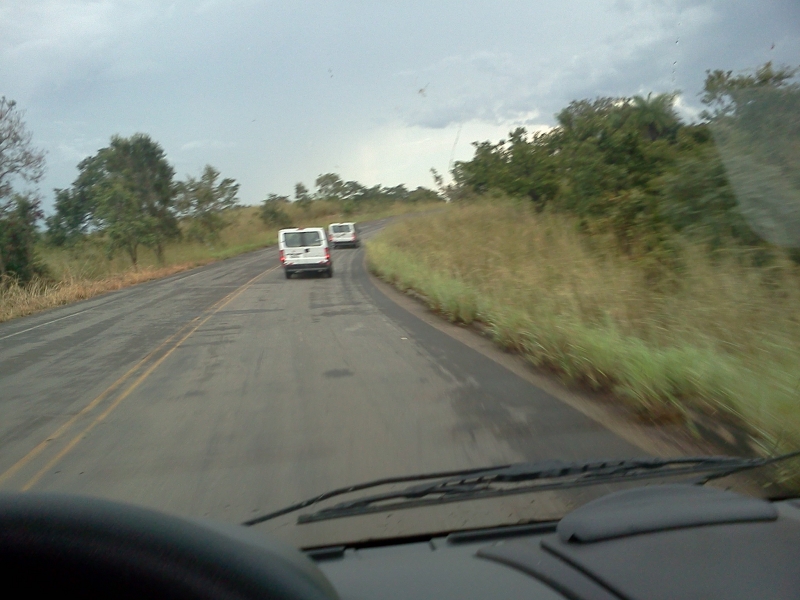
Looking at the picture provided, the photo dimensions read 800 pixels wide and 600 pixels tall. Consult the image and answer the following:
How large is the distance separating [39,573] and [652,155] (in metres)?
18.0

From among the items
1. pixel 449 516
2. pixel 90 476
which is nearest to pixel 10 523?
pixel 449 516

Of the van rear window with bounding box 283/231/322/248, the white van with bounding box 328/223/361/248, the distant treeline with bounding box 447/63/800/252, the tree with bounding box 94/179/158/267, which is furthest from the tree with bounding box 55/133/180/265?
the distant treeline with bounding box 447/63/800/252

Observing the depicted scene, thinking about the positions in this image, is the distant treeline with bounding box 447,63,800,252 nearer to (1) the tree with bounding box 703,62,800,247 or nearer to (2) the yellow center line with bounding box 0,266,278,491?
(1) the tree with bounding box 703,62,800,247

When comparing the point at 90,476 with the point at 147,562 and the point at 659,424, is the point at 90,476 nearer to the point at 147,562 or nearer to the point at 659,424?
the point at 147,562

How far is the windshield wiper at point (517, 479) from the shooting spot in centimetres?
376

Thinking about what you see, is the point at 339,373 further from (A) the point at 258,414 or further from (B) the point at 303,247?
(B) the point at 303,247

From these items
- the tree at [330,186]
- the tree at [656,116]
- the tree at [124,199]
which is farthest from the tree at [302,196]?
the tree at [656,116]

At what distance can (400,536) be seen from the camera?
3465 millimetres

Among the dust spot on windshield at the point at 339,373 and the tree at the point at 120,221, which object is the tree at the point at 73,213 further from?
the dust spot on windshield at the point at 339,373

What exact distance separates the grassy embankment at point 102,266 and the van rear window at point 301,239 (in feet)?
24.1

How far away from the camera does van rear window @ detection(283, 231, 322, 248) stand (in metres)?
26.9

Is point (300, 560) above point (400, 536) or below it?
above

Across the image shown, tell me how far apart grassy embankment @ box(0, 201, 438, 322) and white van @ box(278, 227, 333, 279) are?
7175 mm

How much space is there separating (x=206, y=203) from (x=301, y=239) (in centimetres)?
3002
